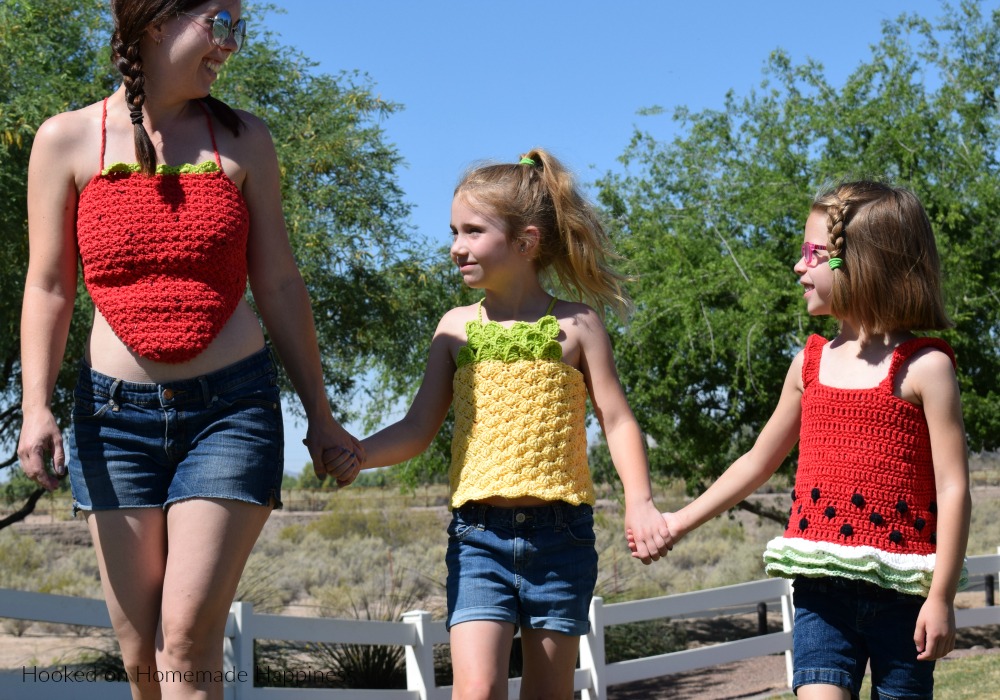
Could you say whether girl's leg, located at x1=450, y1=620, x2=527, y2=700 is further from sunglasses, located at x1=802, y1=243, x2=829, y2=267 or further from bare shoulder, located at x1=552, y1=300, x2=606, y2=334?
sunglasses, located at x1=802, y1=243, x2=829, y2=267

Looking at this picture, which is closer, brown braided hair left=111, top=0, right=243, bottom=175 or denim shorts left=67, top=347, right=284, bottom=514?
denim shorts left=67, top=347, right=284, bottom=514

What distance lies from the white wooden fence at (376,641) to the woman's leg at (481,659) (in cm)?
234

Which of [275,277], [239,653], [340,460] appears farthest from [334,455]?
[239,653]

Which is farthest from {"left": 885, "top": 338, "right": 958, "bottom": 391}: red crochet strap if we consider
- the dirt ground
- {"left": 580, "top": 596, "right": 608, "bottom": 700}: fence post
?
the dirt ground

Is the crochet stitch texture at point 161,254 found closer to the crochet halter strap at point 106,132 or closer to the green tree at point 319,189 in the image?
the crochet halter strap at point 106,132

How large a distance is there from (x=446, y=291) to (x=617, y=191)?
13.1 feet

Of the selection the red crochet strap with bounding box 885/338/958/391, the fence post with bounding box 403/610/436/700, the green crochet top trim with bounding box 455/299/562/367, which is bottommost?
the fence post with bounding box 403/610/436/700

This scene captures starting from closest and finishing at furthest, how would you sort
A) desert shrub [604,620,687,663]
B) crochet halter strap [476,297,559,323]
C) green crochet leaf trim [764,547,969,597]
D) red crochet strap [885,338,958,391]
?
1. green crochet leaf trim [764,547,969,597]
2. red crochet strap [885,338,958,391]
3. crochet halter strap [476,297,559,323]
4. desert shrub [604,620,687,663]

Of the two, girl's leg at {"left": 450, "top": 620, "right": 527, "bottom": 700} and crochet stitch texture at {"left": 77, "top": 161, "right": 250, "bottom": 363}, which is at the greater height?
crochet stitch texture at {"left": 77, "top": 161, "right": 250, "bottom": 363}

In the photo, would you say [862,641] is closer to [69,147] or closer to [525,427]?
[525,427]

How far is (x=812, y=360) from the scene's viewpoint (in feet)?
11.5

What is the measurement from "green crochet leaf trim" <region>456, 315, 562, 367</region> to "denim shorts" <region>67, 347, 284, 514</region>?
981mm

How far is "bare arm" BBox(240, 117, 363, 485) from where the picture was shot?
301 centimetres

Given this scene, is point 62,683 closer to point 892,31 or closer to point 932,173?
point 932,173
